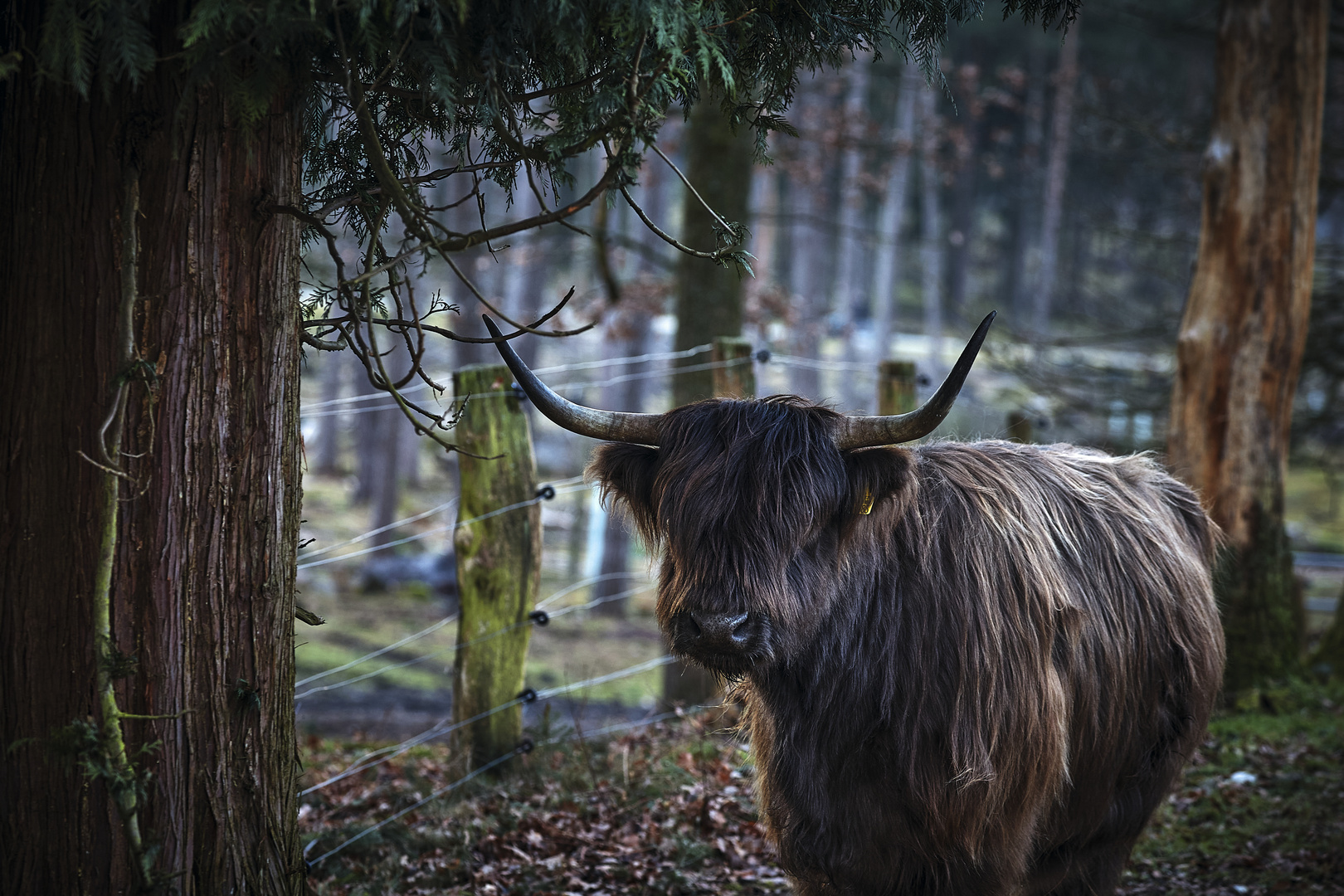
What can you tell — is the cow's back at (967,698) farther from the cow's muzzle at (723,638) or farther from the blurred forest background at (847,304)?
the blurred forest background at (847,304)

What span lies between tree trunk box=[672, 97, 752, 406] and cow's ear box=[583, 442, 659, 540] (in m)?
3.97

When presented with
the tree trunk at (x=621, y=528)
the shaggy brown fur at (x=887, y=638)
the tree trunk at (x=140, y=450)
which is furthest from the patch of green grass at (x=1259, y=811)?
the tree trunk at (x=621, y=528)

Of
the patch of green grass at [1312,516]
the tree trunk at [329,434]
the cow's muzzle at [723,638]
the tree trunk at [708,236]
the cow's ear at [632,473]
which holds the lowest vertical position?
the patch of green grass at [1312,516]

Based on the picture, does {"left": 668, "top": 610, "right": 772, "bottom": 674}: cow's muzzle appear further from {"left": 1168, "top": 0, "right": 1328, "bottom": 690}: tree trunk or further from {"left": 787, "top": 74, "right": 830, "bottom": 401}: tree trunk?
{"left": 787, "top": 74, "right": 830, "bottom": 401}: tree trunk

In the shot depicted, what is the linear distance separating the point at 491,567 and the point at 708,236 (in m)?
3.65

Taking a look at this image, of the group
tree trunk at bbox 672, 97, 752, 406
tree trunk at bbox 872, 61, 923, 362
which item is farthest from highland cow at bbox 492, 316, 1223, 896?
tree trunk at bbox 872, 61, 923, 362

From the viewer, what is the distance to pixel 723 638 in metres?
3.04

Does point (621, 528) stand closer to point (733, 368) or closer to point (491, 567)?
point (733, 368)

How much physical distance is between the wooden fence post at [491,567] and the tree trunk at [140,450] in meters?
2.36

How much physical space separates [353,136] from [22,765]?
6.17ft

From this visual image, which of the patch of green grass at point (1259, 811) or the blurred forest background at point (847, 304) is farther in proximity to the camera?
the blurred forest background at point (847, 304)

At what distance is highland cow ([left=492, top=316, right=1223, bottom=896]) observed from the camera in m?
3.18

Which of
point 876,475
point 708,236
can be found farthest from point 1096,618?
point 708,236

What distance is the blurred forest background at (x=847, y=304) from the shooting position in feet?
30.2
